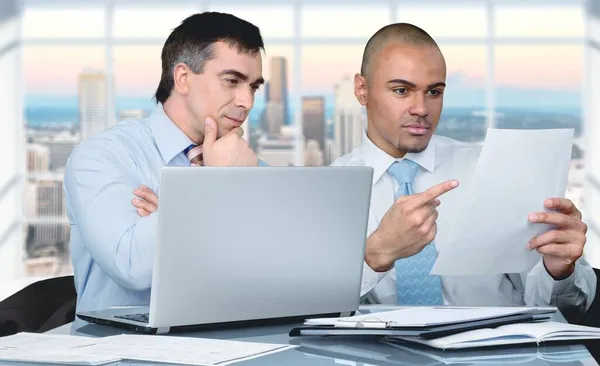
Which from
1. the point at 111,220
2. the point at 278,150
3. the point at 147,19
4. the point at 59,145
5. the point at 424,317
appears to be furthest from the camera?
the point at 59,145

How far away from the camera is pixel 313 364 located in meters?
1.37

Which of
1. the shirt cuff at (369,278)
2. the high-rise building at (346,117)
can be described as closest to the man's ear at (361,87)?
the shirt cuff at (369,278)

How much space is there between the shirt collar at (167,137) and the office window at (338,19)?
6618 mm

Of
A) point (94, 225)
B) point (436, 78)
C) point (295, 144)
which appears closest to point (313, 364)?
point (94, 225)

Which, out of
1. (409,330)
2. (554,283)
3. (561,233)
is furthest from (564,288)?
(409,330)

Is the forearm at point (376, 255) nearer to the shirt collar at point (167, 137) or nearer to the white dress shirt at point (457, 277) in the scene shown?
the white dress shirt at point (457, 277)

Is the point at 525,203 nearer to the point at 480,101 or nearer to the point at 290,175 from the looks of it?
the point at 290,175

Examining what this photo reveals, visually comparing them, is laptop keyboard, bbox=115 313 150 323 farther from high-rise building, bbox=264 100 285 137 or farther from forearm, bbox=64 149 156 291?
high-rise building, bbox=264 100 285 137

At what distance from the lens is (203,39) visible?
8.72 ft

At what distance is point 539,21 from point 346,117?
215cm

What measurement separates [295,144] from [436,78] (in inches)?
253

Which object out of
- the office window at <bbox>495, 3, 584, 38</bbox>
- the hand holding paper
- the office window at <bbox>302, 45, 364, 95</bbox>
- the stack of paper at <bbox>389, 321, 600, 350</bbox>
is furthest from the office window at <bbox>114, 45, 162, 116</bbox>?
the stack of paper at <bbox>389, 321, 600, 350</bbox>

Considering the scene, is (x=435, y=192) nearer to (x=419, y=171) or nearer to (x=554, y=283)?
(x=554, y=283)

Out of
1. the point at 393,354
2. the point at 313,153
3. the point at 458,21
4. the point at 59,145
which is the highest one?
the point at 458,21
